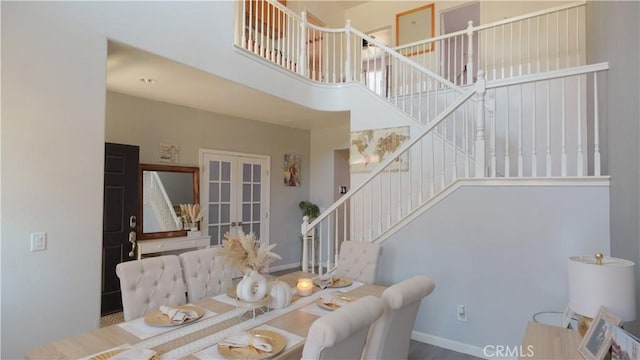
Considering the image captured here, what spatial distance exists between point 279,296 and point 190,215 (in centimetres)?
320

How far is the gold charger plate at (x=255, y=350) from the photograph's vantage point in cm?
144

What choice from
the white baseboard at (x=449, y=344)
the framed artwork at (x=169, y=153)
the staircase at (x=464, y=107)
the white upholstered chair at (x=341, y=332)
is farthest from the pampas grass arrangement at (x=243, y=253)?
the framed artwork at (x=169, y=153)

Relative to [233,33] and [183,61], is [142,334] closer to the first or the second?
[183,61]

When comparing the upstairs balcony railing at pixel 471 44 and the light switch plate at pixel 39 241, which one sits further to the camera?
the upstairs balcony railing at pixel 471 44

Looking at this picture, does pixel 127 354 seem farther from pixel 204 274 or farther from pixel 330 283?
pixel 330 283

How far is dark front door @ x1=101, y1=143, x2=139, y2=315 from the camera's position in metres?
3.83

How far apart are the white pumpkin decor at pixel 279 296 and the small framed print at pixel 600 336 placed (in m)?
1.46

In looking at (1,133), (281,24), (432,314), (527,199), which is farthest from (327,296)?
(281,24)

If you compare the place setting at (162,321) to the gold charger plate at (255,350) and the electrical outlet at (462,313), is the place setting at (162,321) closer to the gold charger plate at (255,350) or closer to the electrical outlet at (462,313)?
the gold charger plate at (255,350)

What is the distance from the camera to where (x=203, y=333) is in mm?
1714

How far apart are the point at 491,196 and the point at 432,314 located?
1.20 m

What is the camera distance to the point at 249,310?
79.9 inches

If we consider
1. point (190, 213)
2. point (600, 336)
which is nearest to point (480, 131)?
point (600, 336)

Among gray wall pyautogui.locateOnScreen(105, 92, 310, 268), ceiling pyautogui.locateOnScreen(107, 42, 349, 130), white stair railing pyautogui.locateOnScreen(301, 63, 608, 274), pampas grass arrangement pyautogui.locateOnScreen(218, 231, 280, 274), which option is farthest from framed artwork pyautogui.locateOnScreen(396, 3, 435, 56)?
pampas grass arrangement pyautogui.locateOnScreen(218, 231, 280, 274)
